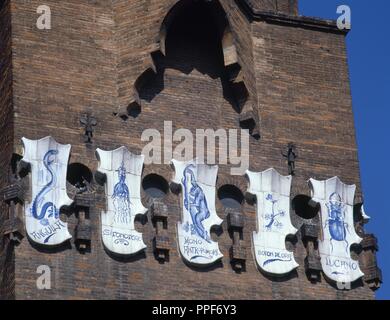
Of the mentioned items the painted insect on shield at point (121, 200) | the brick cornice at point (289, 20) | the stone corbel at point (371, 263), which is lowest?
the stone corbel at point (371, 263)

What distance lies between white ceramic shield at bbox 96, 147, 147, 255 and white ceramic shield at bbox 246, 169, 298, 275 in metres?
2.20

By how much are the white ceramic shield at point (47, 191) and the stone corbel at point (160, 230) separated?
5.21 ft

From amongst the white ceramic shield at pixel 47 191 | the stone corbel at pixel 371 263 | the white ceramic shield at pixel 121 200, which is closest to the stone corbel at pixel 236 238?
the white ceramic shield at pixel 121 200

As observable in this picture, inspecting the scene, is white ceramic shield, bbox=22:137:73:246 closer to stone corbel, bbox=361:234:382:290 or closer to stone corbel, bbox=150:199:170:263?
stone corbel, bbox=150:199:170:263

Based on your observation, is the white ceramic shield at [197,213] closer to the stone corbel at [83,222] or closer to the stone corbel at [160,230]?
the stone corbel at [160,230]

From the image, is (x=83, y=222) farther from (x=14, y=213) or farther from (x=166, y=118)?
(x=166, y=118)

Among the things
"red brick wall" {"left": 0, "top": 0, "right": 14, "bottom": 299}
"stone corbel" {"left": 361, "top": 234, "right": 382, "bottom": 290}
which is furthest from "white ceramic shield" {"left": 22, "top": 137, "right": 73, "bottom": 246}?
"stone corbel" {"left": 361, "top": 234, "right": 382, "bottom": 290}

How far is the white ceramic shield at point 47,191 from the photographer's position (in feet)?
152

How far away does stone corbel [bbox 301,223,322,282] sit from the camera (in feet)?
158

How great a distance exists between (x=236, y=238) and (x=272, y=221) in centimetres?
84

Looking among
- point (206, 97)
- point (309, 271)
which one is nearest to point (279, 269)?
point (309, 271)

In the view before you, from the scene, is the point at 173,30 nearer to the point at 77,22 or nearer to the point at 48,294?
the point at 77,22

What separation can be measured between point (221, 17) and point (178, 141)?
2.50 m
